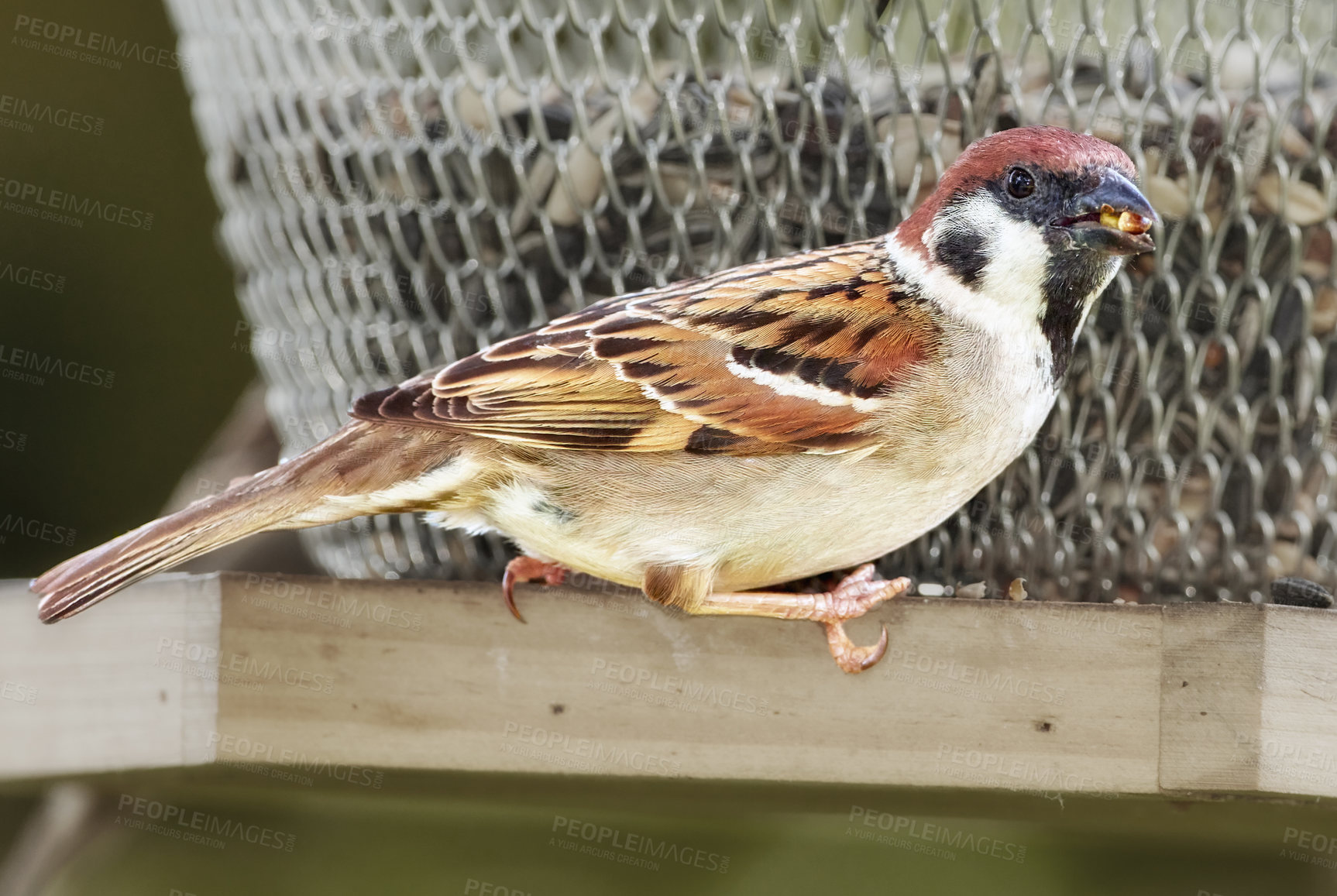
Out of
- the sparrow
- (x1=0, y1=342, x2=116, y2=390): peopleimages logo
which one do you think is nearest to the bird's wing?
the sparrow

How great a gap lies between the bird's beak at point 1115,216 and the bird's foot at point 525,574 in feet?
3.08

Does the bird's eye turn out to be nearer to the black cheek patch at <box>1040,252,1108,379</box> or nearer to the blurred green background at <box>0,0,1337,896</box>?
the black cheek patch at <box>1040,252,1108,379</box>

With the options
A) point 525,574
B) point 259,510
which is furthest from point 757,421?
point 259,510

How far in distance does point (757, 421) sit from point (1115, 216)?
54 centimetres

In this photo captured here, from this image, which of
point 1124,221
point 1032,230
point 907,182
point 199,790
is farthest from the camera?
point 199,790

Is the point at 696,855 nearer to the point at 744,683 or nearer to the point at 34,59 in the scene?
the point at 744,683

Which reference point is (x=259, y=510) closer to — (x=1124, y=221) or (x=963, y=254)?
(x=963, y=254)

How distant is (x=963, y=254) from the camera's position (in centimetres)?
192

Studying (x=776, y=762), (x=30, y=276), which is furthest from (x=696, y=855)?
(x=30, y=276)

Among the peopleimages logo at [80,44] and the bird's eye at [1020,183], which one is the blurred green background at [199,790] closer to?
the peopleimages logo at [80,44]

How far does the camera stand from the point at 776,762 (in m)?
1.94

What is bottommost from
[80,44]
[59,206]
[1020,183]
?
[59,206]

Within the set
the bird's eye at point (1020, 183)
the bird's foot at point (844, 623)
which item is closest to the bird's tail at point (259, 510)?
the bird's foot at point (844, 623)

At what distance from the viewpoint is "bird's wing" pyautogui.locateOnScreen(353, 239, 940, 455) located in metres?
1.92
